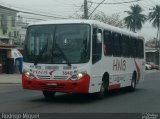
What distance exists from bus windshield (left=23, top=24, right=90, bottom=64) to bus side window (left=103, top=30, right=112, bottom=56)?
177 cm

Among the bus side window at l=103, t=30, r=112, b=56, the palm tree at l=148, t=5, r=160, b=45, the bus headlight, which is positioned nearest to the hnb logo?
the bus side window at l=103, t=30, r=112, b=56

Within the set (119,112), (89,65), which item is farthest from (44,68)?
(119,112)

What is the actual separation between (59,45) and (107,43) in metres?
2.71

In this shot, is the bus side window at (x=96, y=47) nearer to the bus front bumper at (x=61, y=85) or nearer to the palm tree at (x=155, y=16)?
the bus front bumper at (x=61, y=85)

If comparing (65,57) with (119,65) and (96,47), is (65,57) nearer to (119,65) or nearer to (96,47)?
(96,47)

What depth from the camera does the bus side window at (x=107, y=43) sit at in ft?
61.5

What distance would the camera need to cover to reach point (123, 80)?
22000 mm

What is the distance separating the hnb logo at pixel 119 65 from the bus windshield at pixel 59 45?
11.8ft

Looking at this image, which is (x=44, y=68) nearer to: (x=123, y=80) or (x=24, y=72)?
(x=24, y=72)

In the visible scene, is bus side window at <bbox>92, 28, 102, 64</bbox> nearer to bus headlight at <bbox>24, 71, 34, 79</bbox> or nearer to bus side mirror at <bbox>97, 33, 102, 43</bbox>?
bus side mirror at <bbox>97, 33, 102, 43</bbox>

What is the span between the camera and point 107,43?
19016 mm

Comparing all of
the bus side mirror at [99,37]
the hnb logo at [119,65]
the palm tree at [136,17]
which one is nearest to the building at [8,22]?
the palm tree at [136,17]

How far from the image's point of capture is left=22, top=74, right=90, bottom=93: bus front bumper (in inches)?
649

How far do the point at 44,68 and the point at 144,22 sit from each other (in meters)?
98.8
